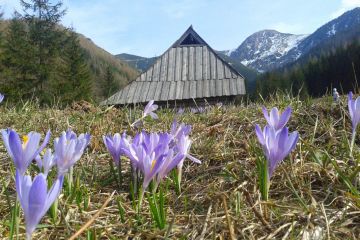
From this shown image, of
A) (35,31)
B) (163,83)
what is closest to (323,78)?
(35,31)

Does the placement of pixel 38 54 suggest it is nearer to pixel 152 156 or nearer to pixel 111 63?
pixel 152 156

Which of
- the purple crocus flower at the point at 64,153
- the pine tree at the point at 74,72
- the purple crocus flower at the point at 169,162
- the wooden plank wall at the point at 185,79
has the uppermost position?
the pine tree at the point at 74,72

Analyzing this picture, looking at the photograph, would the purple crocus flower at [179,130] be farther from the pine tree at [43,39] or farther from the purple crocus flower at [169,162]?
the pine tree at [43,39]

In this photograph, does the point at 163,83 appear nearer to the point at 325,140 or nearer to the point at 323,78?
the point at 325,140

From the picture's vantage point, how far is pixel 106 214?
122 cm

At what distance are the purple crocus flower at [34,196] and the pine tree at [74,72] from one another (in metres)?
29.6

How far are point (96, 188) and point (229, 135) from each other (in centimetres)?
83

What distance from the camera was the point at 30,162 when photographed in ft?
3.39

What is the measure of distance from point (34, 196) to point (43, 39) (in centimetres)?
2974

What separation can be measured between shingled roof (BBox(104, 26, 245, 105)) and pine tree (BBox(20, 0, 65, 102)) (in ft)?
56.8

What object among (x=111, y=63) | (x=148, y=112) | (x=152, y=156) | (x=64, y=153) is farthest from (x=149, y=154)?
(x=111, y=63)

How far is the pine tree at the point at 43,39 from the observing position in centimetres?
2797

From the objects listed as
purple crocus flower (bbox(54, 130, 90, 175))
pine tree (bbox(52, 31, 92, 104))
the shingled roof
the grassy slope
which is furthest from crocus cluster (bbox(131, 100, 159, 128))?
pine tree (bbox(52, 31, 92, 104))

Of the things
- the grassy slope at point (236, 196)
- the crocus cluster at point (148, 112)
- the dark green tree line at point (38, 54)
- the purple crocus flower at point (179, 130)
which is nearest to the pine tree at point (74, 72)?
the dark green tree line at point (38, 54)
